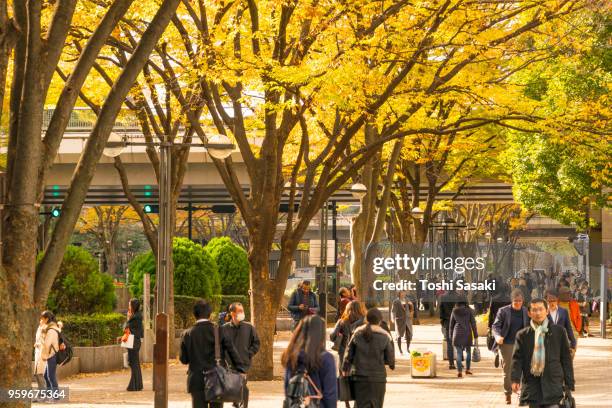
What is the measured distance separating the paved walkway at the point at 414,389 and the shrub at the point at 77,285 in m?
1.73

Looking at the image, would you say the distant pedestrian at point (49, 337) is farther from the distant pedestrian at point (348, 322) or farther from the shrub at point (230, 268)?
the shrub at point (230, 268)

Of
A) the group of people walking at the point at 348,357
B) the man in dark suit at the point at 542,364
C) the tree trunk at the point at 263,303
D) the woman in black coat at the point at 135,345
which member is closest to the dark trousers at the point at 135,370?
the woman in black coat at the point at 135,345

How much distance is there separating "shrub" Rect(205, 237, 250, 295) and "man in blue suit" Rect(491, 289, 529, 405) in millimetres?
21357

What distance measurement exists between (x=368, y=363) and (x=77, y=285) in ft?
42.8

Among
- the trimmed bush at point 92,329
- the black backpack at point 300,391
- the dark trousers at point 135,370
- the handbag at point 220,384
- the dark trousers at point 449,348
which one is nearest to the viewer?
the black backpack at point 300,391

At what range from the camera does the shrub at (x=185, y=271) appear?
3050cm

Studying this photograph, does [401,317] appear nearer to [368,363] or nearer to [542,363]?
[368,363]

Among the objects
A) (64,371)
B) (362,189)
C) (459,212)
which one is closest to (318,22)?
(64,371)

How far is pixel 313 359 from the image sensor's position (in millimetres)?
9688

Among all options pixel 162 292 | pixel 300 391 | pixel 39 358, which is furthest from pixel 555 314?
pixel 39 358

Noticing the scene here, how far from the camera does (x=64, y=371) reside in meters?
22.1

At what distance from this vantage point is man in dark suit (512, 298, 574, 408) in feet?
35.7

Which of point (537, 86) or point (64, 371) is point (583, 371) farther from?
point (537, 86)

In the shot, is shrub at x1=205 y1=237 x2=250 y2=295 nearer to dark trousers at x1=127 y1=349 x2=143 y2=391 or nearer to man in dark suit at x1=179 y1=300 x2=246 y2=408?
dark trousers at x1=127 y1=349 x2=143 y2=391
